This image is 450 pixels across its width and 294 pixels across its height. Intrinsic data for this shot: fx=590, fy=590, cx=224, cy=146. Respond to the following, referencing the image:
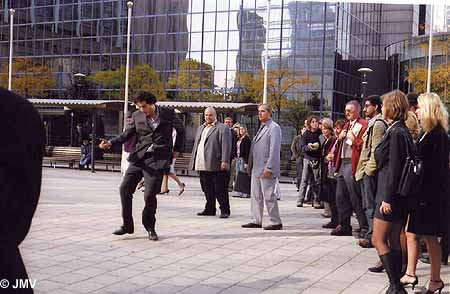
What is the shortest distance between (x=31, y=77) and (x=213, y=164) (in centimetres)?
4161

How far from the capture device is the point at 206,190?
10352 millimetres

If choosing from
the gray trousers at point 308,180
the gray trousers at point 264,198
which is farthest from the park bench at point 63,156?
the gray trousers at point 264,198

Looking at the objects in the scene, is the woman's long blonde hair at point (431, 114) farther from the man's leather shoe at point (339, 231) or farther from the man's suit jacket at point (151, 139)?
the man's leather shoe at point (339, 231)

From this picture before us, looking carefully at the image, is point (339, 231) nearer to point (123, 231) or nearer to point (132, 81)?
point (123, 231)

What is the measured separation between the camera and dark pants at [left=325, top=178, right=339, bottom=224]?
9438mm

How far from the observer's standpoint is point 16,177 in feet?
6.55

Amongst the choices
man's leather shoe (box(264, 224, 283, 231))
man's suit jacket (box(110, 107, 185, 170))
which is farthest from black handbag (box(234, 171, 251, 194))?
man's suit jacket (box(110, 107, 185, 170))

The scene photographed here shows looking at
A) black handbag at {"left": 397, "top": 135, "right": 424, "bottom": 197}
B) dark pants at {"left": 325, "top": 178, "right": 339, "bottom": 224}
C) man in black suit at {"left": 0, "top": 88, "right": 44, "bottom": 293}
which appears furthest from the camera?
dark pants at {"left": 325, "top": 178, "right": 339, "bottom": 224}

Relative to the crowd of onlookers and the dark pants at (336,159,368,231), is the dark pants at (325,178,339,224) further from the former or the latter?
the crowd of onlookers

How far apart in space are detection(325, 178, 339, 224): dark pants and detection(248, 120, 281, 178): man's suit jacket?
4.50ft

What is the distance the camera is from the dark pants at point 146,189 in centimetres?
744

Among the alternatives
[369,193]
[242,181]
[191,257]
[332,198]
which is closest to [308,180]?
[242,181]

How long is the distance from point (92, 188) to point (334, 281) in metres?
10.3

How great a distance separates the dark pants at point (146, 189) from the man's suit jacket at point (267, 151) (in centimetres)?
182
